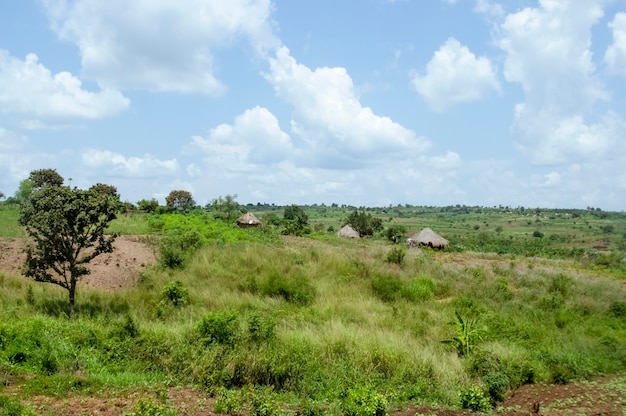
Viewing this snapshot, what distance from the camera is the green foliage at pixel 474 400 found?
773 centimetres

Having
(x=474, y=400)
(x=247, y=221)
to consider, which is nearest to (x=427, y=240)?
(x=247, y=221)

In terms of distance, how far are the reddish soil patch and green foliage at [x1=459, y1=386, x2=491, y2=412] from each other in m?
12.1

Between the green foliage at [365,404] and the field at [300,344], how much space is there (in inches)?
1.0

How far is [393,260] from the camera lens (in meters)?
22.6

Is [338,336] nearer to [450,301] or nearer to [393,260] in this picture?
[450,301]

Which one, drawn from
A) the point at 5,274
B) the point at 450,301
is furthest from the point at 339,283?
the point at 5,274

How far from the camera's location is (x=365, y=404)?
6.84 m

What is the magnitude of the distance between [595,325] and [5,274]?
60.9 feet

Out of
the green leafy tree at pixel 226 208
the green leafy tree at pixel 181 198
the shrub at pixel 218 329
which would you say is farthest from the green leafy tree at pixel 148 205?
the shrub at pixel 218 329

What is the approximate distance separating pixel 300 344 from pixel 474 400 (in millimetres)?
3590

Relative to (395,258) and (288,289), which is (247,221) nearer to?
(395,258)

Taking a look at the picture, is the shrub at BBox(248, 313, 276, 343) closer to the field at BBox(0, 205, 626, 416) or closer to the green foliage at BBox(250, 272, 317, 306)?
the field at BBox(0, 205, 626, 416)

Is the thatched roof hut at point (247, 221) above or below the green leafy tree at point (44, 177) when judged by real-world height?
below

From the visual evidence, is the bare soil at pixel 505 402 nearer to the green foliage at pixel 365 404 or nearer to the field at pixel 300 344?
the field at pixel 300 344
